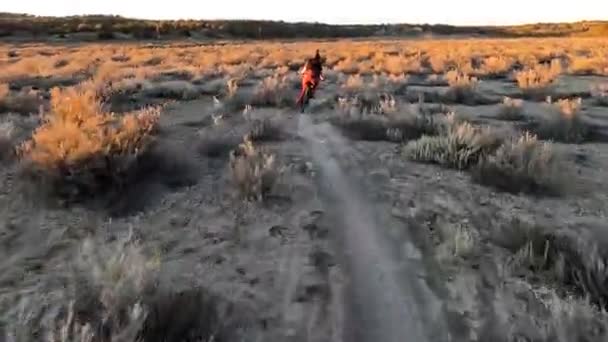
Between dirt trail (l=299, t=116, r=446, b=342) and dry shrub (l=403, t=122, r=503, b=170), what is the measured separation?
194cm

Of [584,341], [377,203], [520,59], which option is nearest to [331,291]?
[584,341]

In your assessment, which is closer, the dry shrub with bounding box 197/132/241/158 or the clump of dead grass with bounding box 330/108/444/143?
the dry shrub with bounding box 197/132/241/158

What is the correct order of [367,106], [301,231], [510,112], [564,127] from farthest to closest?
[367,106] → [510,112] → [564,127] → [301,231]

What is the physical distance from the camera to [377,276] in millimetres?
5707

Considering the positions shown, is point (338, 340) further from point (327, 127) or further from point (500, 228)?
point (327, 127)

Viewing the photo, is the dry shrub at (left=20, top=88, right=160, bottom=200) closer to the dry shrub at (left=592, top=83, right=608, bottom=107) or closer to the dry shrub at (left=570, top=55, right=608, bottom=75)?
the dry shrub at (left=592, top=83, right=608, bottom=107)

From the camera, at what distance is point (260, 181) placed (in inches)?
309

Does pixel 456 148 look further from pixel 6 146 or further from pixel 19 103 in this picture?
pixel 19 103

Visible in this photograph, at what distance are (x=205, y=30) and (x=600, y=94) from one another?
6276 centimetres

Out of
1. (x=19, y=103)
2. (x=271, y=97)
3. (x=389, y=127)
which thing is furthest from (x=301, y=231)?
(x=271, y=97)

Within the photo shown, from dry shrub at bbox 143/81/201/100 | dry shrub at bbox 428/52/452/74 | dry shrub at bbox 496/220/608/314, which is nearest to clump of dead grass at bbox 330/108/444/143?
dry shrub at bbox 496/220/608/314

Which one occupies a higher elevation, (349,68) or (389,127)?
(389,127)

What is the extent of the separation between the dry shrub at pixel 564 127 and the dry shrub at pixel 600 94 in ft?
13.0

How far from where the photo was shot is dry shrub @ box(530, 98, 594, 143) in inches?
501
